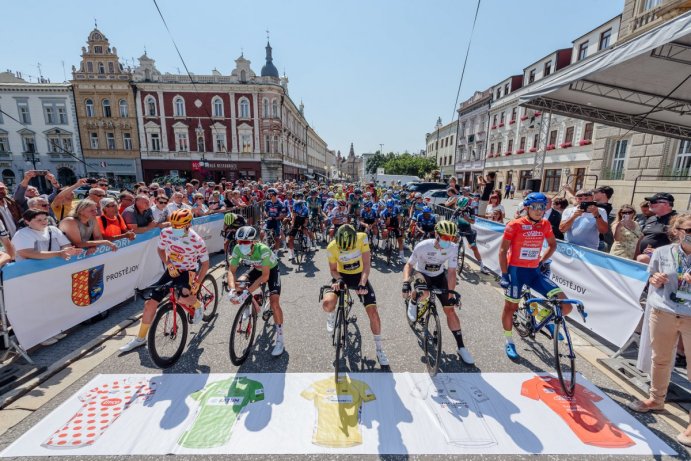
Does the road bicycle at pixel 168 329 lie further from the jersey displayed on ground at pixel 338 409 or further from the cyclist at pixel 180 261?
the jersey displayed on ground at pixel 338 409

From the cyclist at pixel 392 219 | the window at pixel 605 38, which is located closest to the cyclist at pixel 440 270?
the cyclist at pixel 392 219

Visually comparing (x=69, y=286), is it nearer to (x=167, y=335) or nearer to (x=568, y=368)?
(x=167, y=335)

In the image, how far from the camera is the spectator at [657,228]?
Answer: 173 inches

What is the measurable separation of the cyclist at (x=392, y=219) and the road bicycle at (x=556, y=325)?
4.68 meters

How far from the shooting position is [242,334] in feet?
13.8

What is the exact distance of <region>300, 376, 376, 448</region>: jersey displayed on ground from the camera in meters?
2.96

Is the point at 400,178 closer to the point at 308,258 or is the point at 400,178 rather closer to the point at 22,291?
the point at 308,258

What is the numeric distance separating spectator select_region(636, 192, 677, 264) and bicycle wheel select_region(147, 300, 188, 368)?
7.06m

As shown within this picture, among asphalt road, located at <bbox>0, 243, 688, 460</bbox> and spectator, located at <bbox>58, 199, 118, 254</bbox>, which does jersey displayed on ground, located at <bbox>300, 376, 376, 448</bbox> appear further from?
spectator, located at <bbox>58, 199, 118, 254</bbox>

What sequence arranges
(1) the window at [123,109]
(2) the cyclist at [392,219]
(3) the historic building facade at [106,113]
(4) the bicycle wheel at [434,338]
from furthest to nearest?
1. (1) the window at [123,109]
2. (3) the historic building facade at [106,113]
3. (2) the cyclist at [392,219]
4. (4) the bicycle wheel at [434,338]

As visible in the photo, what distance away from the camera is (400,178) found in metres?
44.5

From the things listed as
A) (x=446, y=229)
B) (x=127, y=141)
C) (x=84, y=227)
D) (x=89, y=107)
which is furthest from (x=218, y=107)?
(x=446, y=229)

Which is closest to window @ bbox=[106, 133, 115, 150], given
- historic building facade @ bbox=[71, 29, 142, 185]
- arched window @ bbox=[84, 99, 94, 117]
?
historic building facade @ bbox=[71, 29, 142, 185]

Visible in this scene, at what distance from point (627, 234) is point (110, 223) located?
9.71 m
